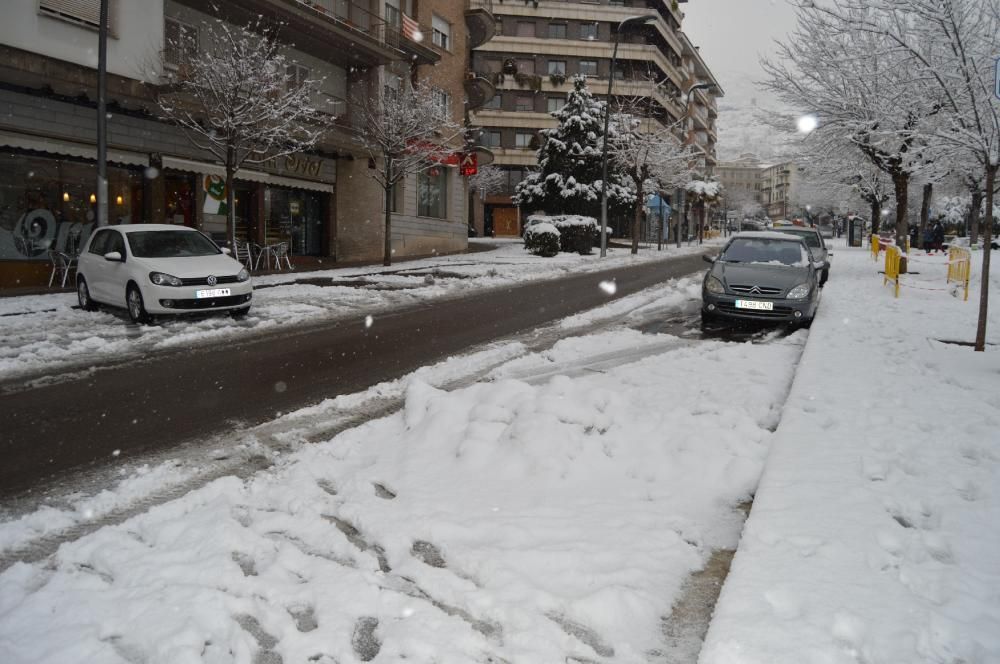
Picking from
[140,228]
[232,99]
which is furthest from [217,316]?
[232,99]

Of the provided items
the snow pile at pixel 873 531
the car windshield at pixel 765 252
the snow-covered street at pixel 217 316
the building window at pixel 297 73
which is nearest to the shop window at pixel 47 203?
the snow-covered street at pixel 217 316

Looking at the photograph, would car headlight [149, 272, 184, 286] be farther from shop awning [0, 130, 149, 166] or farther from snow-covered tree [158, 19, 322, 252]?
shop awning [0, 130, 149, 166]

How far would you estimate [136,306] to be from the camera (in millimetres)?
11148

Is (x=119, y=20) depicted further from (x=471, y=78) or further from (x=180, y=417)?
(x=471, y=78)

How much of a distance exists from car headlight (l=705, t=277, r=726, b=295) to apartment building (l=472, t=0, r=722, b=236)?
50753 mm

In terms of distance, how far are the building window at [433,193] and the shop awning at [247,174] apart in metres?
5.12

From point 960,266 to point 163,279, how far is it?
16515 mm

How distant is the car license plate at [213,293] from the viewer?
36.8 feet

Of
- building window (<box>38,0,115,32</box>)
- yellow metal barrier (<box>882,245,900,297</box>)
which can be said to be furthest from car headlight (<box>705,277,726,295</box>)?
building window (<box>38,0,115,32</box>)

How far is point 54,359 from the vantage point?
8469 mm

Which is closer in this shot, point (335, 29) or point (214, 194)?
point (214, 194)

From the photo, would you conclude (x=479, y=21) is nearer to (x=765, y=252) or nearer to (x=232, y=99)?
(x=232, y=99)

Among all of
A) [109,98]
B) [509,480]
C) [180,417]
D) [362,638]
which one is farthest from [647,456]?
[109,98]

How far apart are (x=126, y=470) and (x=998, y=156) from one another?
9.43m
